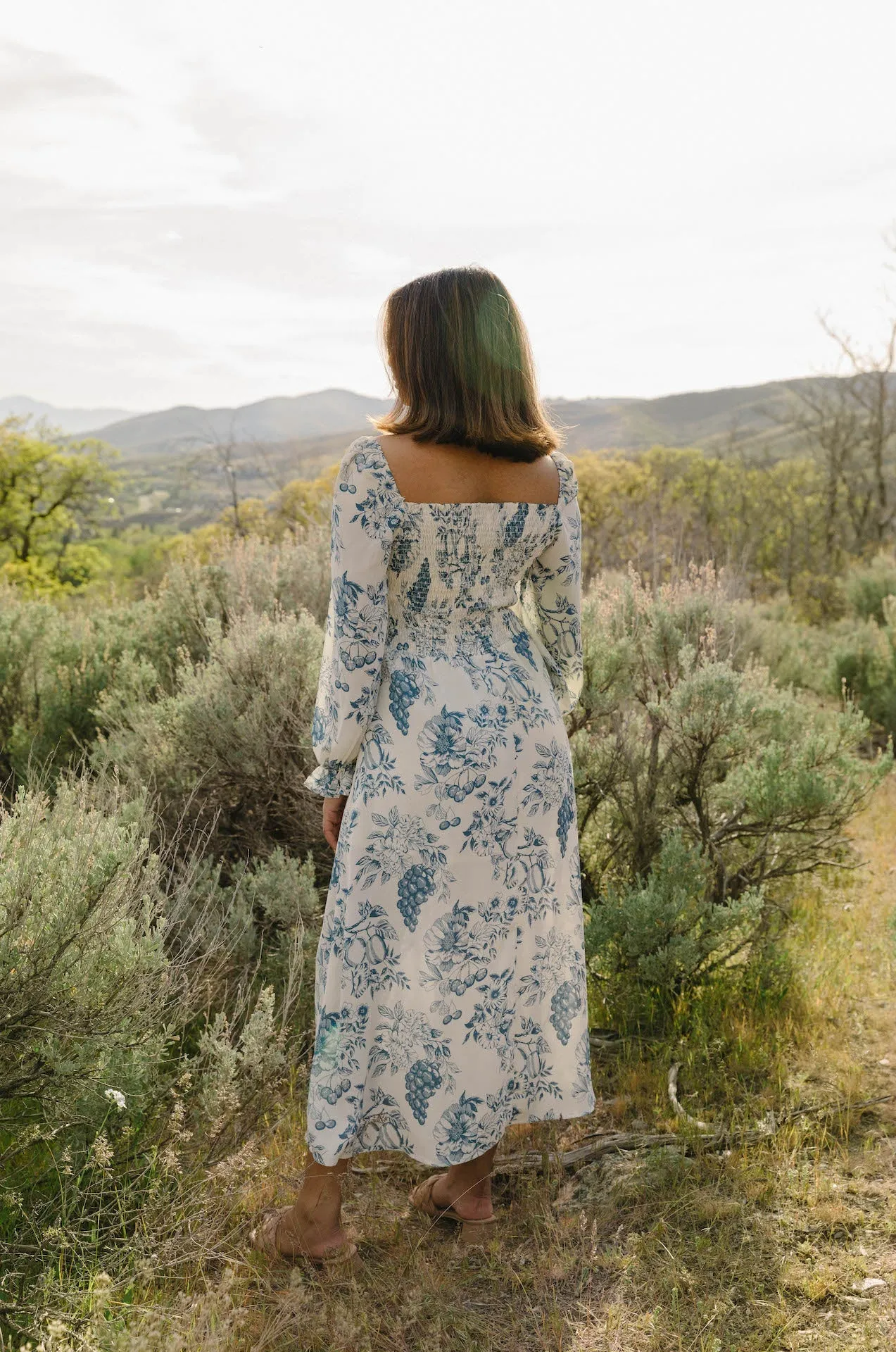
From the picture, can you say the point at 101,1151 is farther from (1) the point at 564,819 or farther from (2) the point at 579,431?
(2) the point at 579,431

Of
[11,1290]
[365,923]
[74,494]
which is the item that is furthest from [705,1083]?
[74,494]

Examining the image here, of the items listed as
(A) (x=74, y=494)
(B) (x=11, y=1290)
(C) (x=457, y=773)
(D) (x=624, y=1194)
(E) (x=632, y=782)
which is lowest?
(D) (x=624, y=1194)

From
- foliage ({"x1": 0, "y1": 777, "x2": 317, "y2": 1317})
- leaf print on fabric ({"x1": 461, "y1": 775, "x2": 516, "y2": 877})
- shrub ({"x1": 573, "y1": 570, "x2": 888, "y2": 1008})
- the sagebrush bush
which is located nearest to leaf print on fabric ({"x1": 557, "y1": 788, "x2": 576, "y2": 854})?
leaf print on fabric ({"x1": 461, "y1": 775, "x2": 516, "y2": 877})

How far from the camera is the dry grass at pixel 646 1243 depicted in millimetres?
1985

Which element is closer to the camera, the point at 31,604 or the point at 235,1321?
the point at 235,1321

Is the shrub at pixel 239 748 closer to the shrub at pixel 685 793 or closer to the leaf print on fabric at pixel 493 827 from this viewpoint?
the shrub at pixel 685 793

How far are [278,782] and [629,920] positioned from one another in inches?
60.5

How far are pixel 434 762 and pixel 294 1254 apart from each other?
1223 millimetres

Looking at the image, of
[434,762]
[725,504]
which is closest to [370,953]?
[434,762]

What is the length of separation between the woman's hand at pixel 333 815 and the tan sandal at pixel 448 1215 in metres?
0.97

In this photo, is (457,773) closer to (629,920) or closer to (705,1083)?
(629,920)

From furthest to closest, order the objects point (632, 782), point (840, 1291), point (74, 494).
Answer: point (74, 494), point (632, 782), point (840, 1291)

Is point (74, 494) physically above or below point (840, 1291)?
above

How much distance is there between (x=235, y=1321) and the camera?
1953 millimetres
